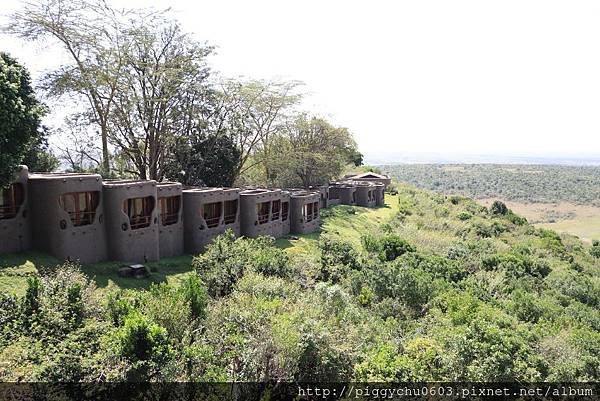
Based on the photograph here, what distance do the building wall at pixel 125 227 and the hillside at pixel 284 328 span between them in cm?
324

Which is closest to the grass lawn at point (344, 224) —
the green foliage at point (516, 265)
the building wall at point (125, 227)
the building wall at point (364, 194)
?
the building wall at point (364, 194)

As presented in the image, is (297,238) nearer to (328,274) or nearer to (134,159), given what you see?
(328,274)

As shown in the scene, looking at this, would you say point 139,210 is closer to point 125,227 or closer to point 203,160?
point 125,227

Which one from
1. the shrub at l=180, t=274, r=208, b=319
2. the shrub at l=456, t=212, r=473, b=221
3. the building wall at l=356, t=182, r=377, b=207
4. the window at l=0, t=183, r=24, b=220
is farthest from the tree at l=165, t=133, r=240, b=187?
the shrub at l=456, t=212, r=473, b=221

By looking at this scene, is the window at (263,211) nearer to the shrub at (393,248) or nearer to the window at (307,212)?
the window at (307,212)

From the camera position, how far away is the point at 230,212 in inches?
1200

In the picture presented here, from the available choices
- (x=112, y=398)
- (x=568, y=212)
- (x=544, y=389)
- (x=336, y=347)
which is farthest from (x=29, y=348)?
(x=568, y=212)

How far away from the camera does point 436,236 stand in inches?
1873

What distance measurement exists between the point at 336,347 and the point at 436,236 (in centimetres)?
3584

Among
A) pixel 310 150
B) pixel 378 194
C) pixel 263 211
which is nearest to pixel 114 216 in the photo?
pixel 263 211

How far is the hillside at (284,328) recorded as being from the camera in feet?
43.0

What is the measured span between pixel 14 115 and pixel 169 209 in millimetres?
9974

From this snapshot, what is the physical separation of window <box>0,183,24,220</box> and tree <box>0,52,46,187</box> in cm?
209

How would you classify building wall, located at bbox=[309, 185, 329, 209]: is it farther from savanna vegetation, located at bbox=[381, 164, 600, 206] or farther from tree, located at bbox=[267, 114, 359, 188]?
savanna vegetation, located at bbox=[381, 164, 600, 206]
